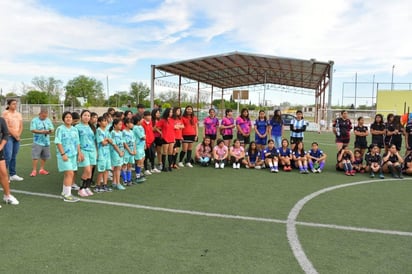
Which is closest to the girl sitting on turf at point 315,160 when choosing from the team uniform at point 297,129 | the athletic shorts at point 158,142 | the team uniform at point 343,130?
the team uniform at point 297,129

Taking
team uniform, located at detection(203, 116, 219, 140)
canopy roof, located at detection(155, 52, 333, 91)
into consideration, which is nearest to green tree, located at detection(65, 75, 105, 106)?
canopy roof, located at detection(155, 52, 333, 91)

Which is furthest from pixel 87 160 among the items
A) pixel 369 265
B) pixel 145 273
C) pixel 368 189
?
pixel 368 189

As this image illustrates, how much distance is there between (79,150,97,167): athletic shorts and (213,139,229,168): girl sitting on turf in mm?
4063

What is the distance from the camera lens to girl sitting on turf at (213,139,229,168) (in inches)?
378

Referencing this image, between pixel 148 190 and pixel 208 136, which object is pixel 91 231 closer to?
pixel 148 190

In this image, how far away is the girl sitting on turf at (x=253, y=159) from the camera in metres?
9.51

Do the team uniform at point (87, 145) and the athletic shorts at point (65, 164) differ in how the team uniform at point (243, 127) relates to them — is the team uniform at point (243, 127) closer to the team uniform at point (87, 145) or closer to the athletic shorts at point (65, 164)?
the team uniform at point (87, 145)

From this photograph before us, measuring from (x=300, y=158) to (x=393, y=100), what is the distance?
107 feet

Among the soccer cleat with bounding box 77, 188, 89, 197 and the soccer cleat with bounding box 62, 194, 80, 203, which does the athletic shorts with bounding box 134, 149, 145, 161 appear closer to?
the soccer cleat with bounding box 77, 188, 89, 197

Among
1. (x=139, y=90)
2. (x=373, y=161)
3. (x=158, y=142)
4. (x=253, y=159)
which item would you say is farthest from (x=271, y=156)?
(x=139, y=90)

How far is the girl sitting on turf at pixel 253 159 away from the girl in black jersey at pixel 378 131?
11.2 feet

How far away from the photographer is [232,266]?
3404mm

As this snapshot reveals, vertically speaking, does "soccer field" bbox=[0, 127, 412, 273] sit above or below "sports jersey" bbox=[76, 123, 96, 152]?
below

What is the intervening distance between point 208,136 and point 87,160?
15.7 feet
